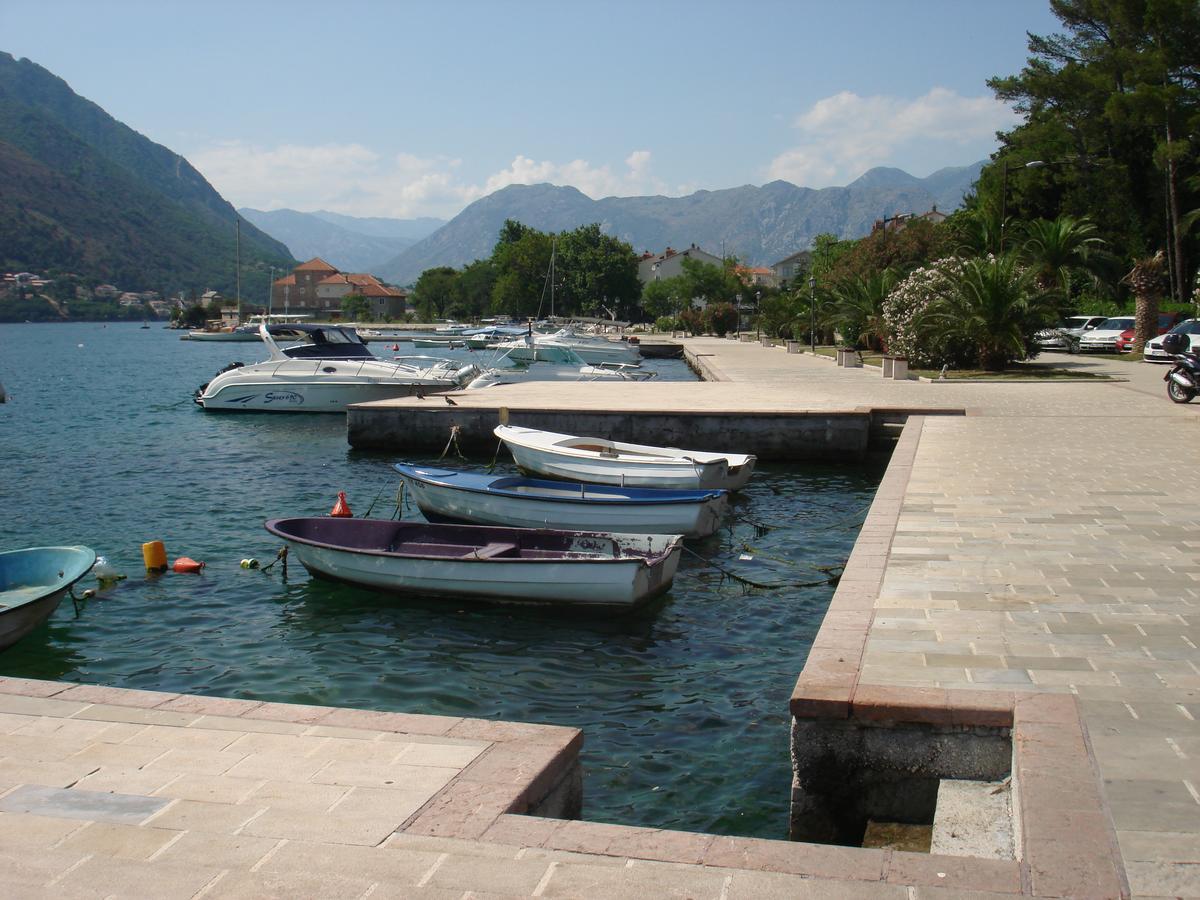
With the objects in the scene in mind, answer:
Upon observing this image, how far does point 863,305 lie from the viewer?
43625 mm

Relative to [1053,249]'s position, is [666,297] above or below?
below

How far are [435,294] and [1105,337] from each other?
13127cm

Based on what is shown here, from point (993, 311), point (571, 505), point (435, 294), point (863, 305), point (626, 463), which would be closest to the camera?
point (571, 505)

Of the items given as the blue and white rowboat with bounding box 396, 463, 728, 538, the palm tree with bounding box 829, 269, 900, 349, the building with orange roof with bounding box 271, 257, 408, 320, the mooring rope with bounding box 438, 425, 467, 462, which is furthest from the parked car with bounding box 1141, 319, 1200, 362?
the building with orange roof with bounding box 271, 257, 408, 320

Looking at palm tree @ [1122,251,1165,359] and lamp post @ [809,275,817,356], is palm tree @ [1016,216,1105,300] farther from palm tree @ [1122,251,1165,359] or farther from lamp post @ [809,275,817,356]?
lamp post @ [809,275,817,356]

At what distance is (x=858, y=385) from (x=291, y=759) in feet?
81.6

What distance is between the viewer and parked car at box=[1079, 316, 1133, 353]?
42938mm

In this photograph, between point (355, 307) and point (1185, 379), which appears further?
point (355, 307)

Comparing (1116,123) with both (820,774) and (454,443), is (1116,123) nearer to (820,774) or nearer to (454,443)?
(454,443)

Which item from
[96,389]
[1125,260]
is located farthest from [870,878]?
[1125,260]

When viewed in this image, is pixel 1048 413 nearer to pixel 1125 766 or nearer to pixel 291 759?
pixel 1125 766

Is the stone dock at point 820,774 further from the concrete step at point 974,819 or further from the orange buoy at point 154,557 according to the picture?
the orange buoy at point 154,557

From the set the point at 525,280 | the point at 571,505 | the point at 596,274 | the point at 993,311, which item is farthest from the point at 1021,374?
the point at 525,280

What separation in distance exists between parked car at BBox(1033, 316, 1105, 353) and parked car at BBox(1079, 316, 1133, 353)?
33 centimetres
